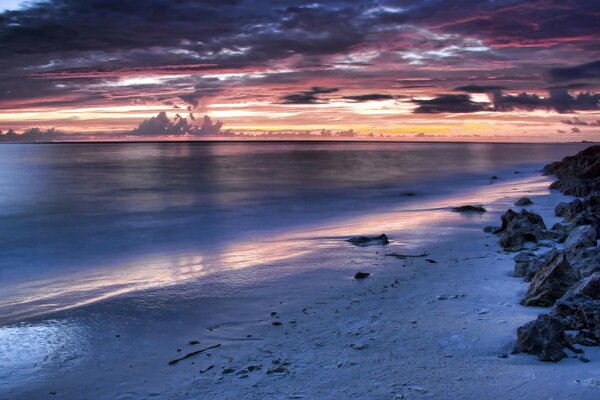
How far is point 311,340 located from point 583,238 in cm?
475

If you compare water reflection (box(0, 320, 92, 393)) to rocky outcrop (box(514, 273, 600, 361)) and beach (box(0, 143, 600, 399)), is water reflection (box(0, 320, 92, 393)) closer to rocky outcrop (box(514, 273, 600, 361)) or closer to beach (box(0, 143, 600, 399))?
beach (box(0, 143, 600, 399))

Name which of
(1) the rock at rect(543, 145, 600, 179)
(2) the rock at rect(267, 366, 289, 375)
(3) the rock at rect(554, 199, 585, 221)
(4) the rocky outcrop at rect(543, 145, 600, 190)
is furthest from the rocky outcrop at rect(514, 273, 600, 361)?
(1) the rock at rect(543, 145, 600, 179)

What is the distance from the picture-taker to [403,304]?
6316 mm

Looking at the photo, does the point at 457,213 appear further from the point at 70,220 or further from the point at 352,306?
the point at 70,220

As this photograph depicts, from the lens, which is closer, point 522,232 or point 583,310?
point 583,310

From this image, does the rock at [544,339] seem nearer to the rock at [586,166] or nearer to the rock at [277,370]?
the rock at [277,370]

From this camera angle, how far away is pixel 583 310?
4.51 m

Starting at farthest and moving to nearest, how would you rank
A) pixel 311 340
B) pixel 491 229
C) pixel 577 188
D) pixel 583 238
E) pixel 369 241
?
pixel 577 188 < pixel 491 229 < pixel 369 241 < pixel 583 238 < pixel 311 340

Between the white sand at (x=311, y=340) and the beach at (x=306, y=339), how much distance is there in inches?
0.7

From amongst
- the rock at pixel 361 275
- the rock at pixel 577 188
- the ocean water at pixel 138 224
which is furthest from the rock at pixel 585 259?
the rock at pixel 577 188

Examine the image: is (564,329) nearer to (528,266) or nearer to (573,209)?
(528,266)

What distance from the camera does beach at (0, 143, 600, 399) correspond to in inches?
161

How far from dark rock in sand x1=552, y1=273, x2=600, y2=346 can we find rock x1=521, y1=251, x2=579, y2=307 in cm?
60

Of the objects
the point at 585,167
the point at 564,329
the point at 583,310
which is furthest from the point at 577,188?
the point at 564,329
